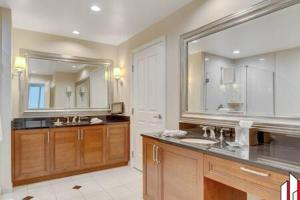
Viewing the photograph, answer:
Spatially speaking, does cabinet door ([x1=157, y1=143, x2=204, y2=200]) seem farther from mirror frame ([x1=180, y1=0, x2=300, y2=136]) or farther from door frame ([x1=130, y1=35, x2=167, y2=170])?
door frame ([x1=130, y1=35, x2=167, y2=170])

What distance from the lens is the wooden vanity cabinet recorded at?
1.71 m

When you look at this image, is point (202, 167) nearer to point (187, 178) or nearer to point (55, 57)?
point (187, 178)

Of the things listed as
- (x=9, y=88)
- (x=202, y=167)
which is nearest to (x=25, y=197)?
(x=9, y=88)

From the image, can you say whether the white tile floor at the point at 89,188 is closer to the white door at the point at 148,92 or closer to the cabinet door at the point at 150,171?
the cabinet door at the point at 150,171

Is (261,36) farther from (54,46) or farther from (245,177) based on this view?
(54,46)

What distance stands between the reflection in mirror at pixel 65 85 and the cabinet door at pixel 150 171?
217 centimetres

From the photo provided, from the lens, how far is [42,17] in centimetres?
305

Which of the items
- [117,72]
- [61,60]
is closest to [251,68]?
[117,72]

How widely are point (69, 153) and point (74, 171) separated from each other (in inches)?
13.4

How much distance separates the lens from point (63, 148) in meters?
3.38

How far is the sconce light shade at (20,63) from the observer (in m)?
3.36

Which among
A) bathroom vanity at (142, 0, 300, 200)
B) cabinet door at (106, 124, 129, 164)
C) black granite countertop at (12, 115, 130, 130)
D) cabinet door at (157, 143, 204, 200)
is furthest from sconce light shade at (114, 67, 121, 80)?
cabinet door at (157, 143, 204, 200)

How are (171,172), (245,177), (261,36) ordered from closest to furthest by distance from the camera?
1. (245,177)
2. (261,36)
3. (171,172)

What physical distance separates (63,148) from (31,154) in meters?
0.46
